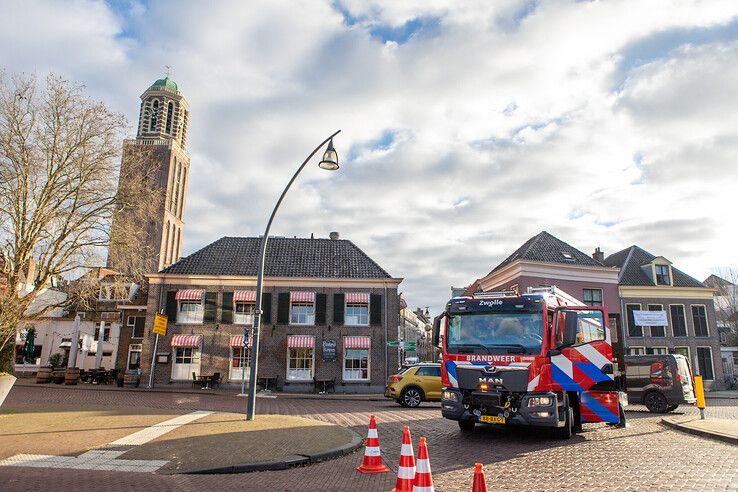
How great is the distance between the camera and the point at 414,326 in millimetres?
96500

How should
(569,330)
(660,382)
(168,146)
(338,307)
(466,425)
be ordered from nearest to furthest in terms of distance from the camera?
1. (569,330)
2. (466,425)
3. (660,382)
4. (338,307)
5. (168,146)

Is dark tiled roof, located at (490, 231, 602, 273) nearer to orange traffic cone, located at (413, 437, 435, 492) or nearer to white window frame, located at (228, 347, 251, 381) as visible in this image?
white window frame, located at (228, 347, 251, 381)

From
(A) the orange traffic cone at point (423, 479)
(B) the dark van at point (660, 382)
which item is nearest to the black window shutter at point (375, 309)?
(B) the dark van at point (660, 382)

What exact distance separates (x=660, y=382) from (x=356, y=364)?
1645 cm

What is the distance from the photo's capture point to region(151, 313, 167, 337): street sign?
27.1 meters

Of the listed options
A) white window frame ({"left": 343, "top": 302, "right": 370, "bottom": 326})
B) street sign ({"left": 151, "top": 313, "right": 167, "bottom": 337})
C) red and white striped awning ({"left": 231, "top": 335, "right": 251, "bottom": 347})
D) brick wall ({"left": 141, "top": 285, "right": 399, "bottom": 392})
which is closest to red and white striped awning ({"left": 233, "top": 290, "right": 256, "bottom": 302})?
brick wall ({"left": 141, "top": 285, "right": 399, "bottom": 392})

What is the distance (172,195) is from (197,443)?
58041 mm

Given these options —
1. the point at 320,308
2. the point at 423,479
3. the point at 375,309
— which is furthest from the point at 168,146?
the point at 423,479

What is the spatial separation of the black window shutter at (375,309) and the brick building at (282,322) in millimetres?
62

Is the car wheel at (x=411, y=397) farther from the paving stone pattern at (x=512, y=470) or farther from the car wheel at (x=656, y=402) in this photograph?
the car wheel at (x=656, y=402)

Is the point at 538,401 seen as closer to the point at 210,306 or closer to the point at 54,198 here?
the point at 54,198

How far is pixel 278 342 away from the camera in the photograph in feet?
97.2

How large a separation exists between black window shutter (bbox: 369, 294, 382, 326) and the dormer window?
20.9 metres

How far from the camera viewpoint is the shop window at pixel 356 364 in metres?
29.2
